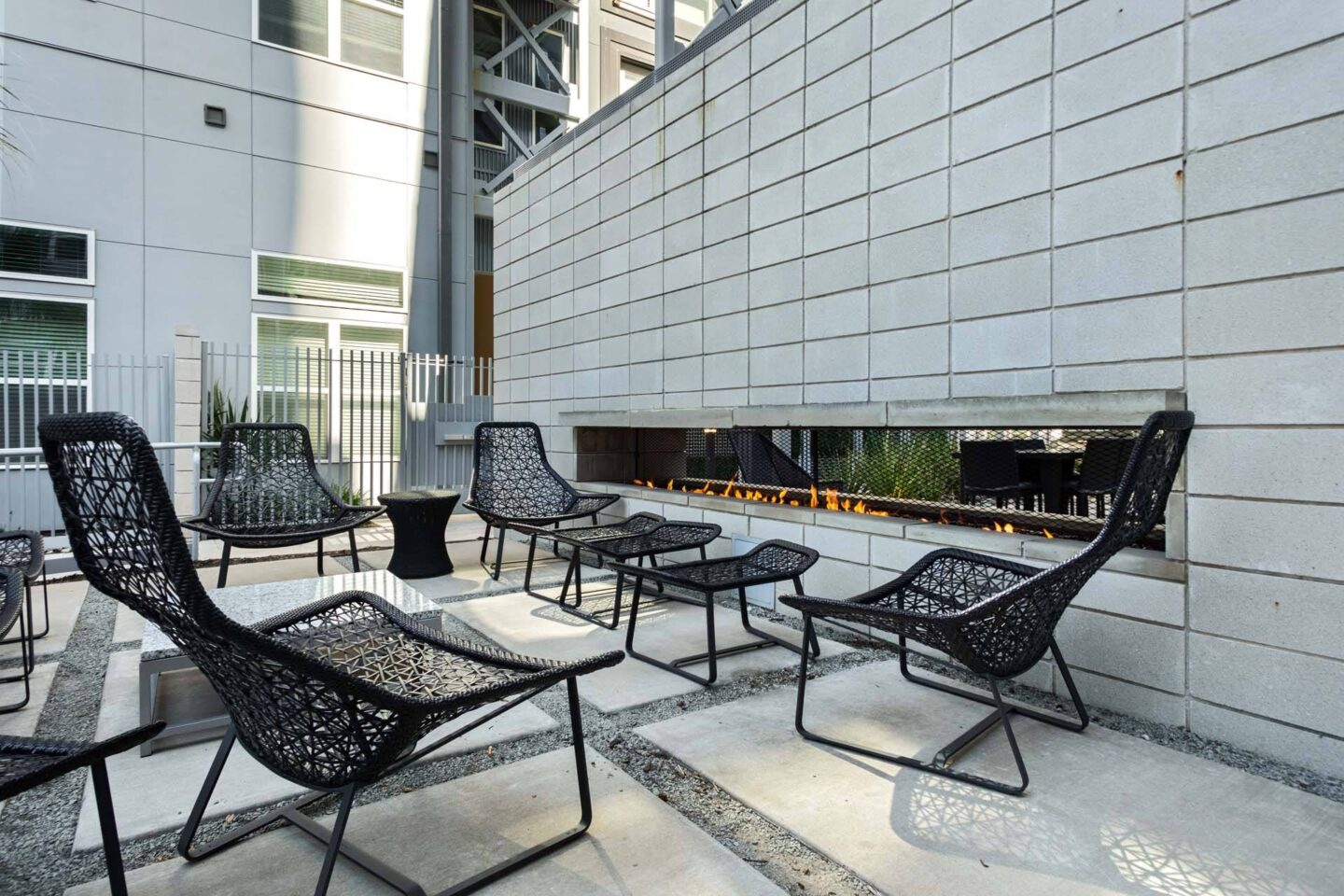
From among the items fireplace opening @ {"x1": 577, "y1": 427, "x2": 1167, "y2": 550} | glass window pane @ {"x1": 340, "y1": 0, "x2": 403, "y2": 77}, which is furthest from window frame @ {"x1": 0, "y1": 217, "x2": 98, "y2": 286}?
fireplace opening @ {"x1": 577, "y1": 427, "x2": 1167, "y2": 550}

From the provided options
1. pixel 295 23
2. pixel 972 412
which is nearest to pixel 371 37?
pixel 295 23

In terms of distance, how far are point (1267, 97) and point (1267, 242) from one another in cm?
41

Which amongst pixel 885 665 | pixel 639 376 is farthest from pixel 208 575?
pixel 885 665

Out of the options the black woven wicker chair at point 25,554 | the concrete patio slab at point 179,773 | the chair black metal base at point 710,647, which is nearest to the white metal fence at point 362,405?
the black woven wicker chair at point 25,554

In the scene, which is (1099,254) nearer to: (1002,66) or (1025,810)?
(1002,66)

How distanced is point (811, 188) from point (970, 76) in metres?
0.89

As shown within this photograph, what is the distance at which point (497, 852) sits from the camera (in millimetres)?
1672

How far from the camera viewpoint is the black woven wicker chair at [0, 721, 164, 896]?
42.1 inches

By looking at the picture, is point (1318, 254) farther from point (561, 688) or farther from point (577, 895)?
point (561, 688)

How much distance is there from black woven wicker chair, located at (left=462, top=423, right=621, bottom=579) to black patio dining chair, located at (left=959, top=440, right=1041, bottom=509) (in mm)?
2251

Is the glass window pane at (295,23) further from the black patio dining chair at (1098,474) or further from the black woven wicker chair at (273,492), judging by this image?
the black patio dining chair at (1098,474)

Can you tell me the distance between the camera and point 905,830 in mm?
1753

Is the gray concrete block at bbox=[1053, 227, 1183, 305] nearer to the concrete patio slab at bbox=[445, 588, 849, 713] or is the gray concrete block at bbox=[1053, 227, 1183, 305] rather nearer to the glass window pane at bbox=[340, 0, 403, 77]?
the concrete patio slab at bbox=[445, 588, 849, 713]

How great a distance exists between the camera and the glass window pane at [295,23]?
8.12m
